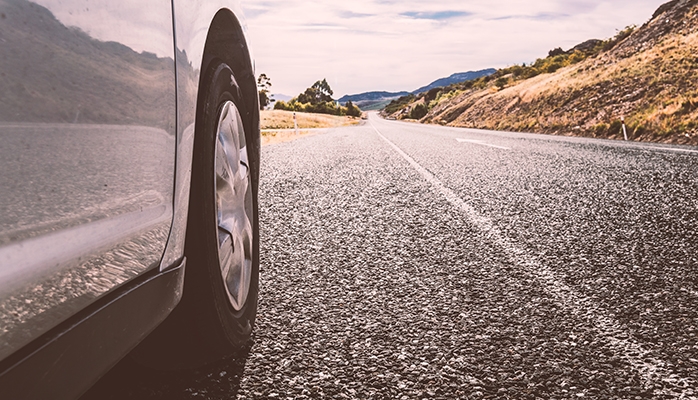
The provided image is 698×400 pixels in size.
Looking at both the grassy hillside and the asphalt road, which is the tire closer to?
the asphalt road

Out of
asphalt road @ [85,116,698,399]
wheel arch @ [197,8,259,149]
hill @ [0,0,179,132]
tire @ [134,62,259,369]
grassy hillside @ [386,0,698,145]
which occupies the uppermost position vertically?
grassy hillside @ [386,0,698,145]

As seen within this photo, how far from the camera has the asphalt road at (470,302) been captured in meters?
1.79

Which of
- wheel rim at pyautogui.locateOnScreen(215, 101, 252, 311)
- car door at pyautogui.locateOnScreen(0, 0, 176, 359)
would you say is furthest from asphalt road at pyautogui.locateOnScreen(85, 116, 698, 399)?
car door at pyautogui.locateOnScreen(0, 0, 176, 359)

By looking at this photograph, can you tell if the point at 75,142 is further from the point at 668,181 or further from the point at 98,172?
the point at 668,181

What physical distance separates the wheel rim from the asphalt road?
0.26 metres

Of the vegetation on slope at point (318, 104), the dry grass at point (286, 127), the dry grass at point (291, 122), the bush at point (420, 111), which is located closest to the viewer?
the dry grass at point (286, 127)

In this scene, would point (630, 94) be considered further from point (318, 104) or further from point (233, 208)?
point (318, 104)

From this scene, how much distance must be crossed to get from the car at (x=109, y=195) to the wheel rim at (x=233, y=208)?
11 millimetres

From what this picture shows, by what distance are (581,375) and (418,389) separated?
1.72ft

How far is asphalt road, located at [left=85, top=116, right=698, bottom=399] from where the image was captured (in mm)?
1786

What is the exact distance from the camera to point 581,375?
181 cm

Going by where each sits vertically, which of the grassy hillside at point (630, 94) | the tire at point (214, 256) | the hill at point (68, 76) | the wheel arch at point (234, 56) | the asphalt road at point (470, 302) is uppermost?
the grassy hillside at point (630, 94)

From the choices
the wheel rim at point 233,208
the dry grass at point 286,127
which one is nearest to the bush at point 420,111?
the dry grass at point 286,127

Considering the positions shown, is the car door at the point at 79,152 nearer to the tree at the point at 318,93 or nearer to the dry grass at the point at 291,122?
the dry grass at the point at 291,122
